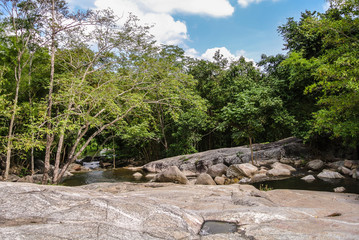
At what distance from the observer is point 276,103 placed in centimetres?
1912

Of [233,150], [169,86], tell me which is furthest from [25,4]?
[233,150]

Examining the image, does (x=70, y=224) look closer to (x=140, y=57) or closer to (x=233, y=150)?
(x=140, y=57)

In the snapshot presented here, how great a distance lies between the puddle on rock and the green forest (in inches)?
263

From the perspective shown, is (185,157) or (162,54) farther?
(162,54)

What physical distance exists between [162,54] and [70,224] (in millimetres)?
21630

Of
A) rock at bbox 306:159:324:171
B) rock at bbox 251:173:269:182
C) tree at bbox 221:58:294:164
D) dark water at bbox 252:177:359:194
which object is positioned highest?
tree at bbox 221:58:294:164

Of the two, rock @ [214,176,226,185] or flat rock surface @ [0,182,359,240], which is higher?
flat rock surface @ [0,182,359,240]

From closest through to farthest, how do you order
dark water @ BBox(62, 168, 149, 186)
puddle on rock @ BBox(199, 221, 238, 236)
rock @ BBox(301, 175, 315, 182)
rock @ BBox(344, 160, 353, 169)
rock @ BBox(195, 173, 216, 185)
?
puddle on rock @ BBox(199, 221, 238, 236)
rock @ BBox(195, 173, 216, 185)
rock @ BBox(301, 175, 315, 182)
rock @ BBox(344, 160, 353, 169)
dark water @ BBox(62, 168, 149, 186)

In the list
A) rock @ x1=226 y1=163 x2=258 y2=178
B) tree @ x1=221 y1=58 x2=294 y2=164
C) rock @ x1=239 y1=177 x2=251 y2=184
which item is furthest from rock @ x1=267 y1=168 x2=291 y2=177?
tree @ x1=221 y1=58 x2=294 y2=164

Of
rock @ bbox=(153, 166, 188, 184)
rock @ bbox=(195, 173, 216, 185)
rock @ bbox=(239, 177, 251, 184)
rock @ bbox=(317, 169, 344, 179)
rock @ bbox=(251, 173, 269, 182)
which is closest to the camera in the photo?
rock @ bbox=(153, 166, 188, 184)

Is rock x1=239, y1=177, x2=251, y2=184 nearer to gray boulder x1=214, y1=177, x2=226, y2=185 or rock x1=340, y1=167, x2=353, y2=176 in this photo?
gray boulder x1=214, y1=177, x2=226, y2=185

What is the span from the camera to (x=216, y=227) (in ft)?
17.2

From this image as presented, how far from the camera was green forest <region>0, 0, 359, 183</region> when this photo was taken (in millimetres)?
10453

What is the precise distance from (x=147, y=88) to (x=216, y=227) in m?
9.47
